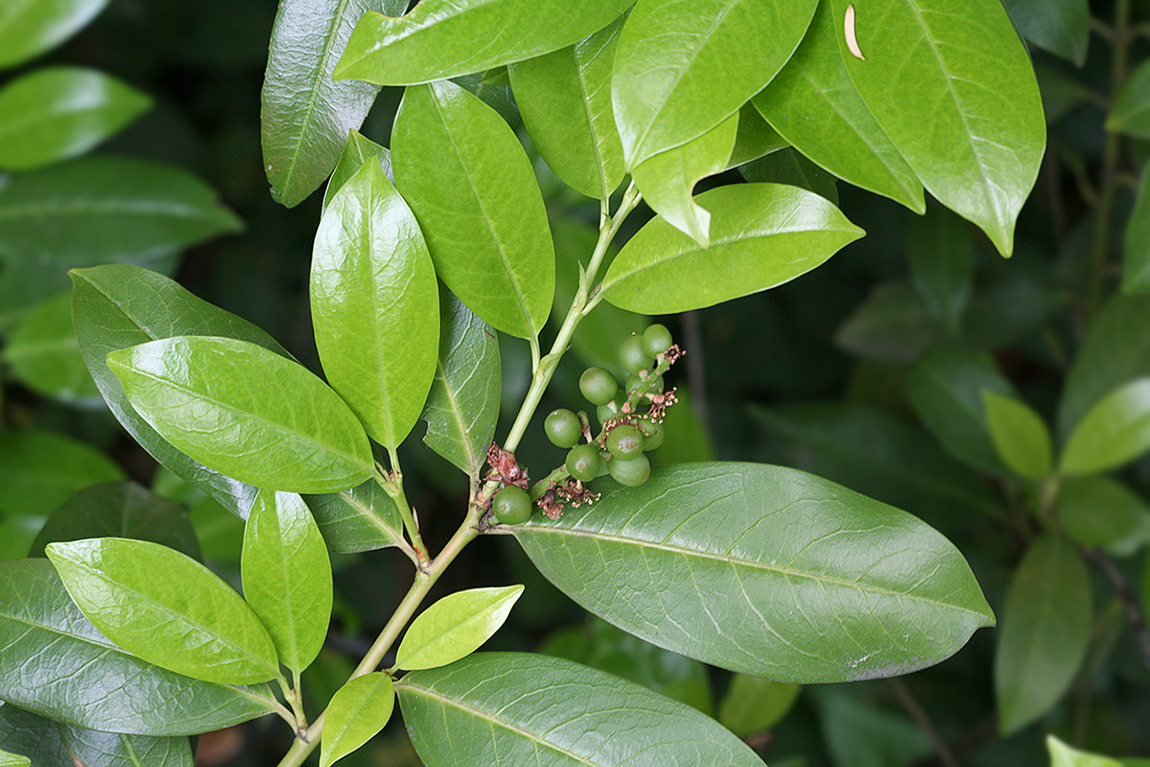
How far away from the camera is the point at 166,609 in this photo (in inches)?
23.5

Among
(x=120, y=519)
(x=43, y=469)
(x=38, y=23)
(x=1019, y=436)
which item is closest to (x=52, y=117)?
(x=38, y=23)

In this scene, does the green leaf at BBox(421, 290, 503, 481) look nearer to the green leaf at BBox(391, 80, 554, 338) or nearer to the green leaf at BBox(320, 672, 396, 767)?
the green leaf at BBox(391, 80, 554, 338)

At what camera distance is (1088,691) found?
1.73 m

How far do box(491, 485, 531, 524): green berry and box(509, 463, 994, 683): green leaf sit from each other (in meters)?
0.04

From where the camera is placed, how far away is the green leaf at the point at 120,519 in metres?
0.72

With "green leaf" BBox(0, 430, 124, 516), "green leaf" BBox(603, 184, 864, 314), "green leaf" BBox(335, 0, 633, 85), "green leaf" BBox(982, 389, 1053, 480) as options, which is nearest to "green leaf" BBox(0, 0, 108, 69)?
"green leaf" BBox(0, 430, 124, 516)

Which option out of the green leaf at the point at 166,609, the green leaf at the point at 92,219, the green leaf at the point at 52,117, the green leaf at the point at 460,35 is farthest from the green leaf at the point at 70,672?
the green leaf at the point at 52,117

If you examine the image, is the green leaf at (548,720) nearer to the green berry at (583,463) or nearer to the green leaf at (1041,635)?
the green berry at (583,463)

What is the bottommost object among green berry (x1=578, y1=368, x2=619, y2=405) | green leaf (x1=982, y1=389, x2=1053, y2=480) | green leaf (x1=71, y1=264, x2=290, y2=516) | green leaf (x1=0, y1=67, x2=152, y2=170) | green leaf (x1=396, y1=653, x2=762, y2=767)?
green leaf (x1=982, y1=389, x2=1053, y2=480)

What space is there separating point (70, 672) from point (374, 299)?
342 millimetres

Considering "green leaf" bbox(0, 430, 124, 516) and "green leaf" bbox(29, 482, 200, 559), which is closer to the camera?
"green leaf" bbox(29, 482, 200, 559)

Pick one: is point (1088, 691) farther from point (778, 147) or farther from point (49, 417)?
point (49, 417)

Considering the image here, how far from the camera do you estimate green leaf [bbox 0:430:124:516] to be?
1.21m

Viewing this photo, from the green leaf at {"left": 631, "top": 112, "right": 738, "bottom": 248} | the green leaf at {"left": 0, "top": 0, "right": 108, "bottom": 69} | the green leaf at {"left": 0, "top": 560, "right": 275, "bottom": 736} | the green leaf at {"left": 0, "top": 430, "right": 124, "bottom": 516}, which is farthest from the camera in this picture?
the green leaf at {"left": 0, "top": 0, "right": 108, "bottom": 69}
